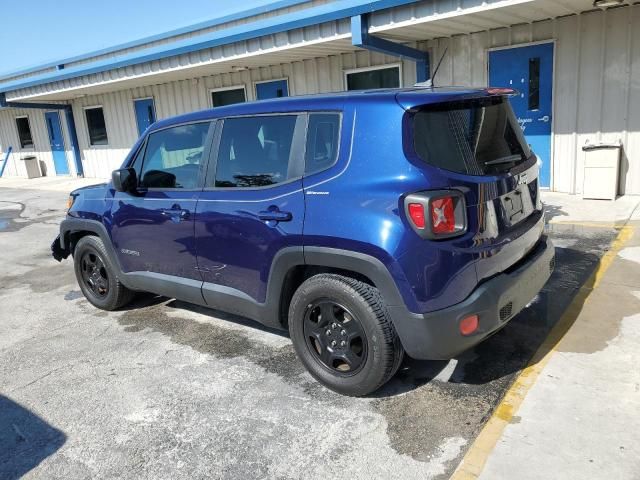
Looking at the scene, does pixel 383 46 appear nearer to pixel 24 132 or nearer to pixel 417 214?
pixel 417 214

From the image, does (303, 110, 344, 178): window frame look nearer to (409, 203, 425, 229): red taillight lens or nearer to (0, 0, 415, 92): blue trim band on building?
(409, 203, 425, 229): red taillight lens

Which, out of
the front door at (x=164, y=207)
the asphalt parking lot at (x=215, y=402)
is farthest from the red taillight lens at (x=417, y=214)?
the front door at (x=164, y=207)

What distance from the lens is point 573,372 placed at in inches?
130

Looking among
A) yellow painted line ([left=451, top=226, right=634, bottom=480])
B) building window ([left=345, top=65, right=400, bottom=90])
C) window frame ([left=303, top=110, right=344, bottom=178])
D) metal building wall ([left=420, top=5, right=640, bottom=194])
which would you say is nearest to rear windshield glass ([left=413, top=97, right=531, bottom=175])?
window frame ([left=303, top=110, right=344, bottom=178])

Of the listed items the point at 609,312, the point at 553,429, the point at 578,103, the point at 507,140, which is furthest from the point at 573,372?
the point at 578,103

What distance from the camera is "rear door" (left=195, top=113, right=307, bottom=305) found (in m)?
3.29

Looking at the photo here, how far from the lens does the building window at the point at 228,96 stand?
12891 millimetres

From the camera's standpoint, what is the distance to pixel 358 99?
10.2 feet

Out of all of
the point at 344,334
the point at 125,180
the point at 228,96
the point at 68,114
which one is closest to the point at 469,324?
the point at 344,334

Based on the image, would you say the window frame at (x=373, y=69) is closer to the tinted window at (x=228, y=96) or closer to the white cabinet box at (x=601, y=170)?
the tinted window at (x=228, y=96)

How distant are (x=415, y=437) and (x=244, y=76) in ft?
36.7

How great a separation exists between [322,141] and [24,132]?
73.0 feet

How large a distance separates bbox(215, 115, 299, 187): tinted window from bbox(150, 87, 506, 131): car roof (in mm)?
67

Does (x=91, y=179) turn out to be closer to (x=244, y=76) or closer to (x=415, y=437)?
(x=244, y=76)
